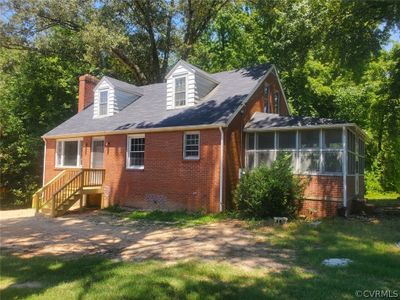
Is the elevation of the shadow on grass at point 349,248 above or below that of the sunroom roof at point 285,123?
below

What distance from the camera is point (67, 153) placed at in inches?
866

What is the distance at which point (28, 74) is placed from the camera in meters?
27.3

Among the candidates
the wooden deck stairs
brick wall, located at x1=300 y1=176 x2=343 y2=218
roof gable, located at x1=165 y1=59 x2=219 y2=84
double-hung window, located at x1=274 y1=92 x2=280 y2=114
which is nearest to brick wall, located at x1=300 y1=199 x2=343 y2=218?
brick wall, located at x1=300 y1=176 x2=343 y2=218

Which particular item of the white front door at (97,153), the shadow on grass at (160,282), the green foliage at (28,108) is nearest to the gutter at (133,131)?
the white front door at (97,153)

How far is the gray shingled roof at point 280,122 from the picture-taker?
1487 cm

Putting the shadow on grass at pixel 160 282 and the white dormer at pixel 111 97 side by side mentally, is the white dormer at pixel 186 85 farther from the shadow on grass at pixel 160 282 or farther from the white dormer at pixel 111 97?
the shadow on grass at pixel 160 282

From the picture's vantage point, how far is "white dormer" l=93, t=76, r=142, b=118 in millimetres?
21188

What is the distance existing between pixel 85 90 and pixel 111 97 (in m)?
4.61

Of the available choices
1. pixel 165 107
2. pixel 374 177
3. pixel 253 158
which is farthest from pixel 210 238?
pixel 374 177

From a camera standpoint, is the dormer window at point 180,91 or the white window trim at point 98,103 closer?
the dormer window at point 180,91

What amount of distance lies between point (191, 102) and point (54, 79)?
15.2m

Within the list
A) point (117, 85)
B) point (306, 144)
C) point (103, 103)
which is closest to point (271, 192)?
point (306, 144)

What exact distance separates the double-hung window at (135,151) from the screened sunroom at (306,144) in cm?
505

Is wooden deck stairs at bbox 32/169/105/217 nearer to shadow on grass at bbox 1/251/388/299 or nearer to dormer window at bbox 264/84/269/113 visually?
shadow on grass at bbox 1/251/388/299
